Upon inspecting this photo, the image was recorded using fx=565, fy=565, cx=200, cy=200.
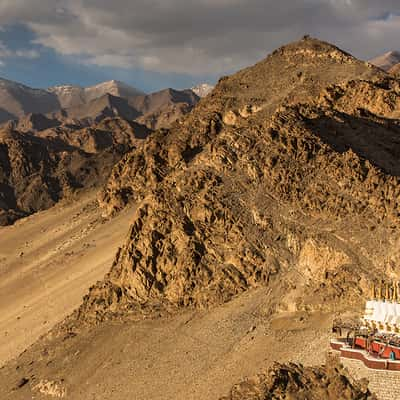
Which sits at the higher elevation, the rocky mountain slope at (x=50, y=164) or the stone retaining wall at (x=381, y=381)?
the rocky mountain slope at (x=50, y=164)

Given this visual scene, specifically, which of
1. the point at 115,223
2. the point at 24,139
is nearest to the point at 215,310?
the point at 115,223

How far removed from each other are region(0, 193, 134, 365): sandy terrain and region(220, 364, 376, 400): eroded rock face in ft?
65.9

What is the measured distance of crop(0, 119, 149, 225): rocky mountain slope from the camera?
105188 mm

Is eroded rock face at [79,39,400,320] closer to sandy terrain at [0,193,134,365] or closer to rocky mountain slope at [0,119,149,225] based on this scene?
sandy terrain at [0,193,134,365]

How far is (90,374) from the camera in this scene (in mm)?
31266

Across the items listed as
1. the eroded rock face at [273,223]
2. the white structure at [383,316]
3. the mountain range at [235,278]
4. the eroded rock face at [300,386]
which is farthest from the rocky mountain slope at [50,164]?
the white structure at [383,316]

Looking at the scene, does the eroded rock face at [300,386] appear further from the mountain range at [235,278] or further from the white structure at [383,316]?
the white structure at [383,316]

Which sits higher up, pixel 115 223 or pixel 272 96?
pixel 272 96

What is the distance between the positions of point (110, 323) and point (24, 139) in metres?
103

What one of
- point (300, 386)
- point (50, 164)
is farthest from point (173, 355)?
point (50, 164)

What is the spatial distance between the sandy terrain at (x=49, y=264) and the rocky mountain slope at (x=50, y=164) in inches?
650

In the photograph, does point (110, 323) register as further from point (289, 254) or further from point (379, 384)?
point (379, 384)

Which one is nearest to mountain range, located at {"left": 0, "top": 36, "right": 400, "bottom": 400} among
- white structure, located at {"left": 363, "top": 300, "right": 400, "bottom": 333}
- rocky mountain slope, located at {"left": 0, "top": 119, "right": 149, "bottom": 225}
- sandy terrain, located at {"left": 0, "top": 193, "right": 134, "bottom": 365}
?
sandy terrain, located at {"left": 0, "top": 193, "right": 134, "bottom": 365}

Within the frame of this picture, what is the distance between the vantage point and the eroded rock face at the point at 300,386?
23.4 metres
